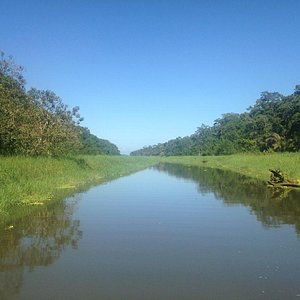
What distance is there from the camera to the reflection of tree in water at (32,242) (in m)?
7.41

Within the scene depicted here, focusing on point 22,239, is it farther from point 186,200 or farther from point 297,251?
point 186,200

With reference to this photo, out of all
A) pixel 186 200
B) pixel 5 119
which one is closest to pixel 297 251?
pixel 186 200

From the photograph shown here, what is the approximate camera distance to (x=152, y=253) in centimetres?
895

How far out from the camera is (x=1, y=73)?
1101 inches

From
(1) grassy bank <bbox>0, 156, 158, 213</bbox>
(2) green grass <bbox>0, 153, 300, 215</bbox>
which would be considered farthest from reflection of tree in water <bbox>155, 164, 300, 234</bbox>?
(1) grassy bank <bbox>0, 156, 158, 213</bbox>

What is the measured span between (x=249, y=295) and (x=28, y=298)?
3697mm

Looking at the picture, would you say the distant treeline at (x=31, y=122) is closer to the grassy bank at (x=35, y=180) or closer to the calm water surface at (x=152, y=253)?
the grassy bank at (x=35, y=180)

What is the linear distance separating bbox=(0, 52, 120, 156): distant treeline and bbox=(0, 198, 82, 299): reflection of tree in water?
11830 millimetres

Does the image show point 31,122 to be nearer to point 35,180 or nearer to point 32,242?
point 35,180

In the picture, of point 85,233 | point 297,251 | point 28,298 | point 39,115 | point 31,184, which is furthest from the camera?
point 39,115

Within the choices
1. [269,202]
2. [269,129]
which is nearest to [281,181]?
[269,202]

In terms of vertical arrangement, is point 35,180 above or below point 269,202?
above

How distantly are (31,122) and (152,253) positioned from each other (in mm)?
22372

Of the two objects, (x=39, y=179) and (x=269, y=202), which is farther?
(x=39, y=179)
